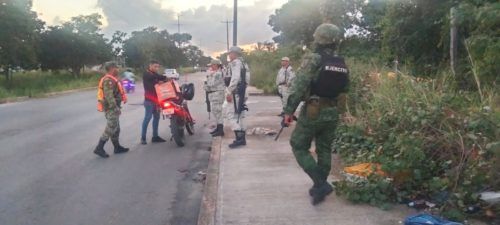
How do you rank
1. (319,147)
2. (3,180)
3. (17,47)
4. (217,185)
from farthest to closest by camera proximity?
(17,47) < (3,180) < (217,185) < (319,147)

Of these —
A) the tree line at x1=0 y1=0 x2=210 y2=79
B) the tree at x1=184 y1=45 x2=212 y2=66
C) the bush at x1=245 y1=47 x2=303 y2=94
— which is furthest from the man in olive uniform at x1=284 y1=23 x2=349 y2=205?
the tree at x1=184 y1=45 x2=212 y2=66

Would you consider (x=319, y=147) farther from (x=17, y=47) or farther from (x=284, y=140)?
(x=17, y=47)

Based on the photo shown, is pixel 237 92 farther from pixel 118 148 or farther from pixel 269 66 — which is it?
pixel 269 66

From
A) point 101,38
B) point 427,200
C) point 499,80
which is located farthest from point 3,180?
point 101,38

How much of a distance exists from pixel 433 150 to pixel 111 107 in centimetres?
534

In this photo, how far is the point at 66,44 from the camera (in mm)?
44688

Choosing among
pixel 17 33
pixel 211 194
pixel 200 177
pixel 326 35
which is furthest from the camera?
pixel 17 33

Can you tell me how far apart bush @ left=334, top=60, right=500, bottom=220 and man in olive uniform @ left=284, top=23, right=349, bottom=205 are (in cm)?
33

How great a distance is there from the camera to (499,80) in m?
7.90

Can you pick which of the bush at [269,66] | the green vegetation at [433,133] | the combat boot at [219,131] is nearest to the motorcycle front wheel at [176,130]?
the combat boot at [219,131]

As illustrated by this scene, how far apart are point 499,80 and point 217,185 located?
4.60 m

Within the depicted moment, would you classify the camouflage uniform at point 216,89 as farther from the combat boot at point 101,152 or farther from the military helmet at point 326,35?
the military helmet at point 326,35

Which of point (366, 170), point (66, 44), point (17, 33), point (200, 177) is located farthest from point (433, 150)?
point (66, 44)

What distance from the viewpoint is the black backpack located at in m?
5.13
